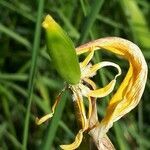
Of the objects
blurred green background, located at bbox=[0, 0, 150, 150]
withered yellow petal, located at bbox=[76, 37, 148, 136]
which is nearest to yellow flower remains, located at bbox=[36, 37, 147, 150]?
withered yellow petal, located at bbox=[76, 37, 148, 136]

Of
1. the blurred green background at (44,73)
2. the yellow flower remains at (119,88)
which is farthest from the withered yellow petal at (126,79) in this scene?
the blurred green background at (44,73)

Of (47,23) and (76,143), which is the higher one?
(47,23)

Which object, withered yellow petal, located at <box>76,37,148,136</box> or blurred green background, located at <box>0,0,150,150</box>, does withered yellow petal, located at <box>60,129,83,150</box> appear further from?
blurred green background, located at <box>0,0,150,150</box>

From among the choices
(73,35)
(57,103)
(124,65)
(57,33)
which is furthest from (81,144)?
(124,65)

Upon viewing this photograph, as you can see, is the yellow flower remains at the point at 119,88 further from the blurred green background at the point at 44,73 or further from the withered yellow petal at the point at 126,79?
the blurred green background at the point at 44,73

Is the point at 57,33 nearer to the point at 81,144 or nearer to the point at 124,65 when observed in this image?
the point at 81,144

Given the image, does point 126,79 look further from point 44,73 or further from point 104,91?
point 44,73

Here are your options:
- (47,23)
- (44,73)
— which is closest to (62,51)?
(47,23)
